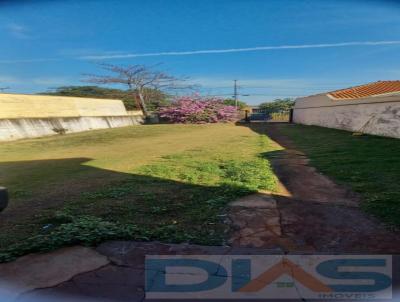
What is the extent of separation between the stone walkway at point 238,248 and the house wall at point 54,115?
11012mm

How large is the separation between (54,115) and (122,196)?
13158mm

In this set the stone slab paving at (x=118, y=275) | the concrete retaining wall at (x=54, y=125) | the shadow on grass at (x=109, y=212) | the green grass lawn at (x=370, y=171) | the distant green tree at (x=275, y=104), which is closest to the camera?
the stone slab paving at (x=118, y=275)

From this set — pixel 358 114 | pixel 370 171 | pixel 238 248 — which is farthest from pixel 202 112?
pixel 238 248

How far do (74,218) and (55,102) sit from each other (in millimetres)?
13338

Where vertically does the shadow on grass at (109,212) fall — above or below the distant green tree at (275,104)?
below

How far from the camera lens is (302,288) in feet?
7.02

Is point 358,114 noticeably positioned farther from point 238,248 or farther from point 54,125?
point 54,125

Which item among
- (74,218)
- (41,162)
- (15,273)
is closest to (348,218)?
(74,218)

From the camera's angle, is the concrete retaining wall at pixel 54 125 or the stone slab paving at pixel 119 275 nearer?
the stone slab paving at pixel 119 275

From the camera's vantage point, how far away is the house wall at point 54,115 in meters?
13.7

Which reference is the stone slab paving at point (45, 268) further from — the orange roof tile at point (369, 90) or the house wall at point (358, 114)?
the orange roof tile at point (369, 90)

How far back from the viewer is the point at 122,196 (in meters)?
4.32

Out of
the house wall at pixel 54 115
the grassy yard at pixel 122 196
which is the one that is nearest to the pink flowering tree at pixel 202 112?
the house wall at pixel 54 115

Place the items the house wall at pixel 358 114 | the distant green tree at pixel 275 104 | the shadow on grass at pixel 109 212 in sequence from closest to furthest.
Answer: the shadow on grass at pixel 109 212 → the house wall at pixel 358 114 → the distant green tree at pixel 275 104
